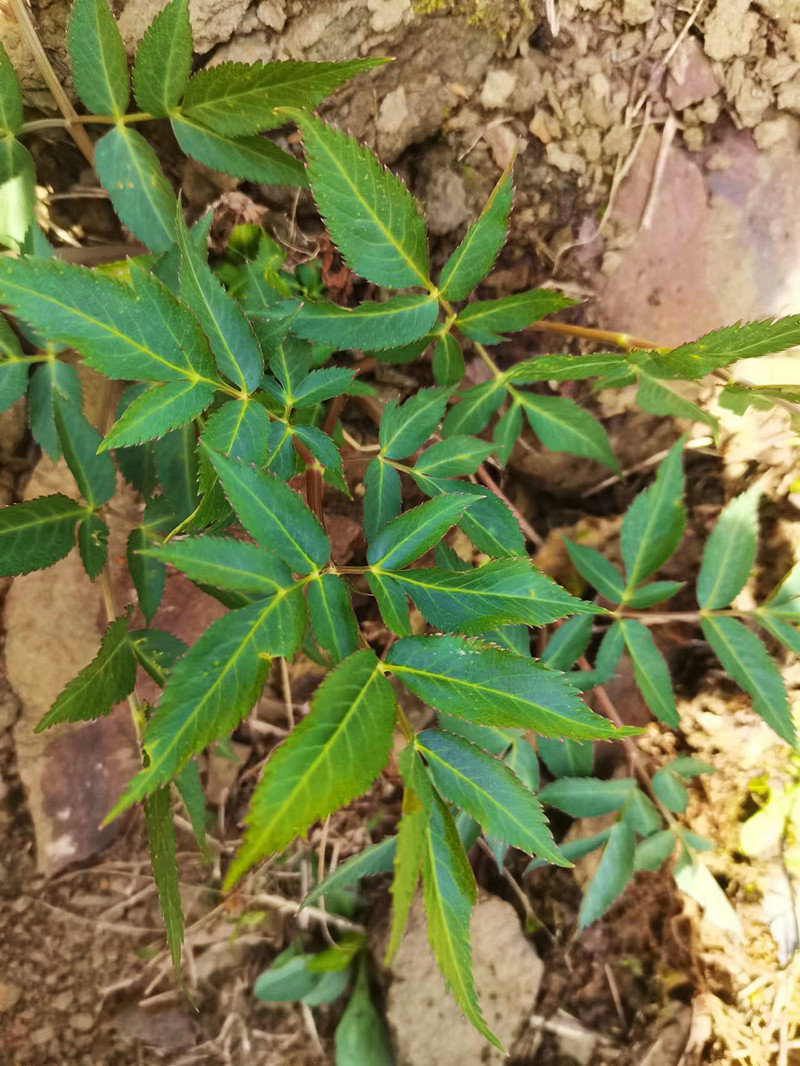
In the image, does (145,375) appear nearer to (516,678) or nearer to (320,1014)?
(516,678)

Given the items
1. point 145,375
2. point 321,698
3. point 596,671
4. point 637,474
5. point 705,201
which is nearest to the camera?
point 321,698

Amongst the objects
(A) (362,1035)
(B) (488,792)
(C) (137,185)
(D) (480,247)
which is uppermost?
(C) (137,185)

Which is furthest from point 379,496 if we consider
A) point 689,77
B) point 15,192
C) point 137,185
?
point 689,77

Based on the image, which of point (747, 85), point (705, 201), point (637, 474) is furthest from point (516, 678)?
point (747, 85)

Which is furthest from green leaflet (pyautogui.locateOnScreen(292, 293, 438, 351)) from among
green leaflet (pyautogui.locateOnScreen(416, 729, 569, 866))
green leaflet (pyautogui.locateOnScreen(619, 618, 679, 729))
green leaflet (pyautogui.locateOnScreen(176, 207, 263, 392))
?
green leaflet (pyautogui.locateOnScreen(619, 618, 679, 729))

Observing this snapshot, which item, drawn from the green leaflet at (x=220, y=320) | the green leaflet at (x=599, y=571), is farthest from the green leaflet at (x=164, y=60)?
the green leaflet at (x=599, y=571)

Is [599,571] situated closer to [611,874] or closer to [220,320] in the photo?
[611,874]

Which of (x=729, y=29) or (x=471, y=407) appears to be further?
(x=729, y=29)
